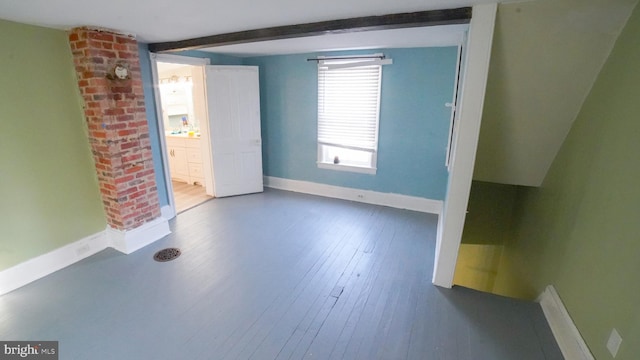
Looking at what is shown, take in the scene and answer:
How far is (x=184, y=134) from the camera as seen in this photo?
5.44 m

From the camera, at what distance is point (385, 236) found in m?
3.42

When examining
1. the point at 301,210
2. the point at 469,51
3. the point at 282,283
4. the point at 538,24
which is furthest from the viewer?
the point at 301,210

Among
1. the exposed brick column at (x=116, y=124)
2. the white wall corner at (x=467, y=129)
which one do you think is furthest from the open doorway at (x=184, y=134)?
the white wall corner at (x=467, y=129)

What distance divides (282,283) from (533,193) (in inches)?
114

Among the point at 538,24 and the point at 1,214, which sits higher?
Answer: the point at 538,24

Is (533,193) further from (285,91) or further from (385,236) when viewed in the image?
(285,91)

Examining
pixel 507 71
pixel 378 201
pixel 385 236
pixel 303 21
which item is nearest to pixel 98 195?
pixel 303 21

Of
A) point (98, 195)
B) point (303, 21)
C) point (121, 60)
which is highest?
point (303, 21)

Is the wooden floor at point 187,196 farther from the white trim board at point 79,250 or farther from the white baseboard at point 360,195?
the white baseboard at point 360,195

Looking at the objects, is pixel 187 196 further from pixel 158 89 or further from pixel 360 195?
pixel 360 195

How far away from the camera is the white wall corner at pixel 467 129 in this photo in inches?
76.3

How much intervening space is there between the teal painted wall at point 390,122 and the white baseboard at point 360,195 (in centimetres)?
8

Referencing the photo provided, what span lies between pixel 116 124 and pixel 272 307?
238 cm

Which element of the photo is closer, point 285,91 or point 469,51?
point 469,51
